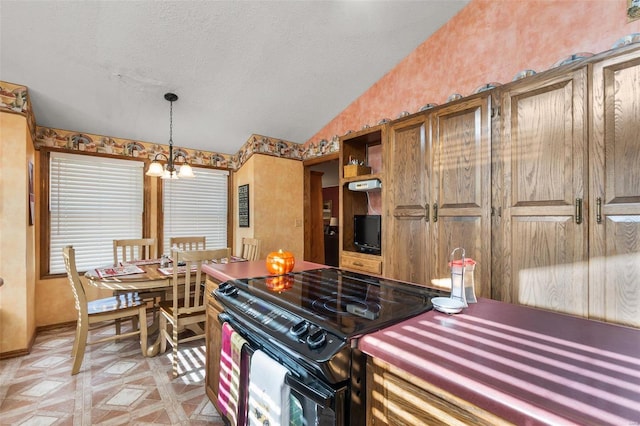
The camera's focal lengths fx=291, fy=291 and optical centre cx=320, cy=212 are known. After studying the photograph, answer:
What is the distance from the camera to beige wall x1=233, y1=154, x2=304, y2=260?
3.97 metres

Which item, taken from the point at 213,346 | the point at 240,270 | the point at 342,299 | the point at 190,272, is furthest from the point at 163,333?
the point at 342,299

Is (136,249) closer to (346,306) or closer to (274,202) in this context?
(274,202)

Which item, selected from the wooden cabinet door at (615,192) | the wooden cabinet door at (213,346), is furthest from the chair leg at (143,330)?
the wooden cabinet door at (615,192)

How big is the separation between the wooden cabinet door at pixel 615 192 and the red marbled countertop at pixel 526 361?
712 mm

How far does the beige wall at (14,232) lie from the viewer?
256cm

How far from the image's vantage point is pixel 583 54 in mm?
1819

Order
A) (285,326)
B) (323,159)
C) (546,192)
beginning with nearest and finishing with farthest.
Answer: (285,326), (546,192), (323,159)

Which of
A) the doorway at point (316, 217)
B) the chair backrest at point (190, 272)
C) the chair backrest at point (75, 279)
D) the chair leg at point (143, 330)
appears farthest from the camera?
the doorway at point (316, 217)

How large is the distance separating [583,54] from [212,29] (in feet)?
8.37

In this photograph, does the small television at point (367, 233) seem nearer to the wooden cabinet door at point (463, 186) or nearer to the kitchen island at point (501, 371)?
the wooden cabinet door at point (463, 186)

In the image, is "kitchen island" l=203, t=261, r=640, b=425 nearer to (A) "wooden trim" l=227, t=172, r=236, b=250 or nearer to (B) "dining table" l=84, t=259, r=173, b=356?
(B) "dining table" l=84, t=259, r=173, b=356

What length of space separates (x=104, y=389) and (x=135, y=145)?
9.66 feet

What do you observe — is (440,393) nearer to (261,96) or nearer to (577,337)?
(577,337)

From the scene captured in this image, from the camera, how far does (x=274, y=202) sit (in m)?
4.14
